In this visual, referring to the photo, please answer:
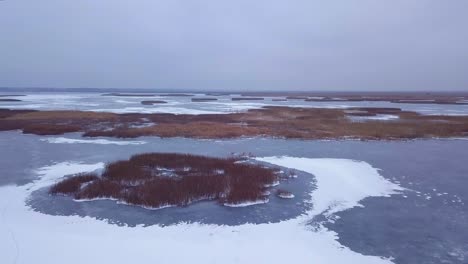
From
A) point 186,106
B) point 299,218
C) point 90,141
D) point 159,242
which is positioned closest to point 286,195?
point 299,218

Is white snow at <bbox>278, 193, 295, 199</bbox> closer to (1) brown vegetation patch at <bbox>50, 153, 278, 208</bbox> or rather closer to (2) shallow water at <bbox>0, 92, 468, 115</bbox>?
(1) brown vegetation patch at <bbox>50, 153, 278, 208</bbox>

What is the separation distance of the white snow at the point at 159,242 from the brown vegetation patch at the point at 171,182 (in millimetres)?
1829

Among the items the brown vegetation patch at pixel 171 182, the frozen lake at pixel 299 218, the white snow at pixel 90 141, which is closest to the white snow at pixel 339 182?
the frozen lake at pixel 299 218

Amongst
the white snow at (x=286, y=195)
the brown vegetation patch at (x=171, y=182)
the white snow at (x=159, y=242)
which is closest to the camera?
the white snow at (x=159, y=242)

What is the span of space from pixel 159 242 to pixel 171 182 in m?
4.66

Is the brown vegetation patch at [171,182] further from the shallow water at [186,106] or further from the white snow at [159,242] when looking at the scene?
the shallow water at [186,106]

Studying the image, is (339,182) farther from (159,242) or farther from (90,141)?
(90,141)

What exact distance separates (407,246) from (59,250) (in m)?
7.75

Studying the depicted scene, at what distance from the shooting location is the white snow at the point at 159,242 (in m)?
7.50

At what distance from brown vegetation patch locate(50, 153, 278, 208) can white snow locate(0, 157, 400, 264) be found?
1829 mm

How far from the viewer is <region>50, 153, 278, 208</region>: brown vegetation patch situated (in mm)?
11438

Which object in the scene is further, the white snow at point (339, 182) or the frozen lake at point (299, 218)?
the white snow at point (339, 182)

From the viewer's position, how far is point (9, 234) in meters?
A: 8.54

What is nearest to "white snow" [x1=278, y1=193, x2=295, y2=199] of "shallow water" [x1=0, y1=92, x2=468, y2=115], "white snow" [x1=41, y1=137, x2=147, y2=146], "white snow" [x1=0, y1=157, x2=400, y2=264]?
"white snow" [x1=0, y1=157, x2=400, y2=264]
